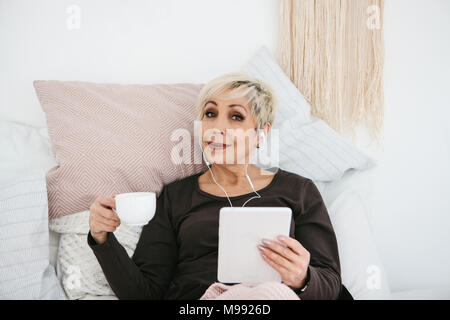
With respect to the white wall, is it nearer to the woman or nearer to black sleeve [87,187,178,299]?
the woman

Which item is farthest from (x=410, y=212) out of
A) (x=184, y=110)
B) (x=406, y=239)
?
(x=184, y=110)

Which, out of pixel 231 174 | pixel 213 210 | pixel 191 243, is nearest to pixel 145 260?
pixel 191 243

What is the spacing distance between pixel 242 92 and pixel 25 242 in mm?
731

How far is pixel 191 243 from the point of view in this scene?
1.04 meters

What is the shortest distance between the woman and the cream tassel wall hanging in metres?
0.34

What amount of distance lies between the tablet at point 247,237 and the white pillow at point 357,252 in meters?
0.34

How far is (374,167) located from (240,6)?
2.76 ft

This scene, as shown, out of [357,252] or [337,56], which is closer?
[357,252]

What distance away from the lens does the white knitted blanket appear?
993 millimetres

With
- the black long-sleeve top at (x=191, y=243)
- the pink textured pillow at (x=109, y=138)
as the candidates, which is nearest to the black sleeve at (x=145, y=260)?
the black long-sleeve top at (x=191, y=243)

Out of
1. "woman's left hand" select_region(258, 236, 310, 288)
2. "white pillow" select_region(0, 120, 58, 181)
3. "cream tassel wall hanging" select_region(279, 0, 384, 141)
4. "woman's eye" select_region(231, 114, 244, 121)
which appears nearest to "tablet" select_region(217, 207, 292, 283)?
"woman's left hand" select_region(258, 236, 310, 288)

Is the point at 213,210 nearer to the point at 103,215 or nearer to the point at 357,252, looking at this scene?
the point at 103,215

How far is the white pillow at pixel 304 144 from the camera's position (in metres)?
1.26

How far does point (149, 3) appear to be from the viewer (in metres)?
1.45
